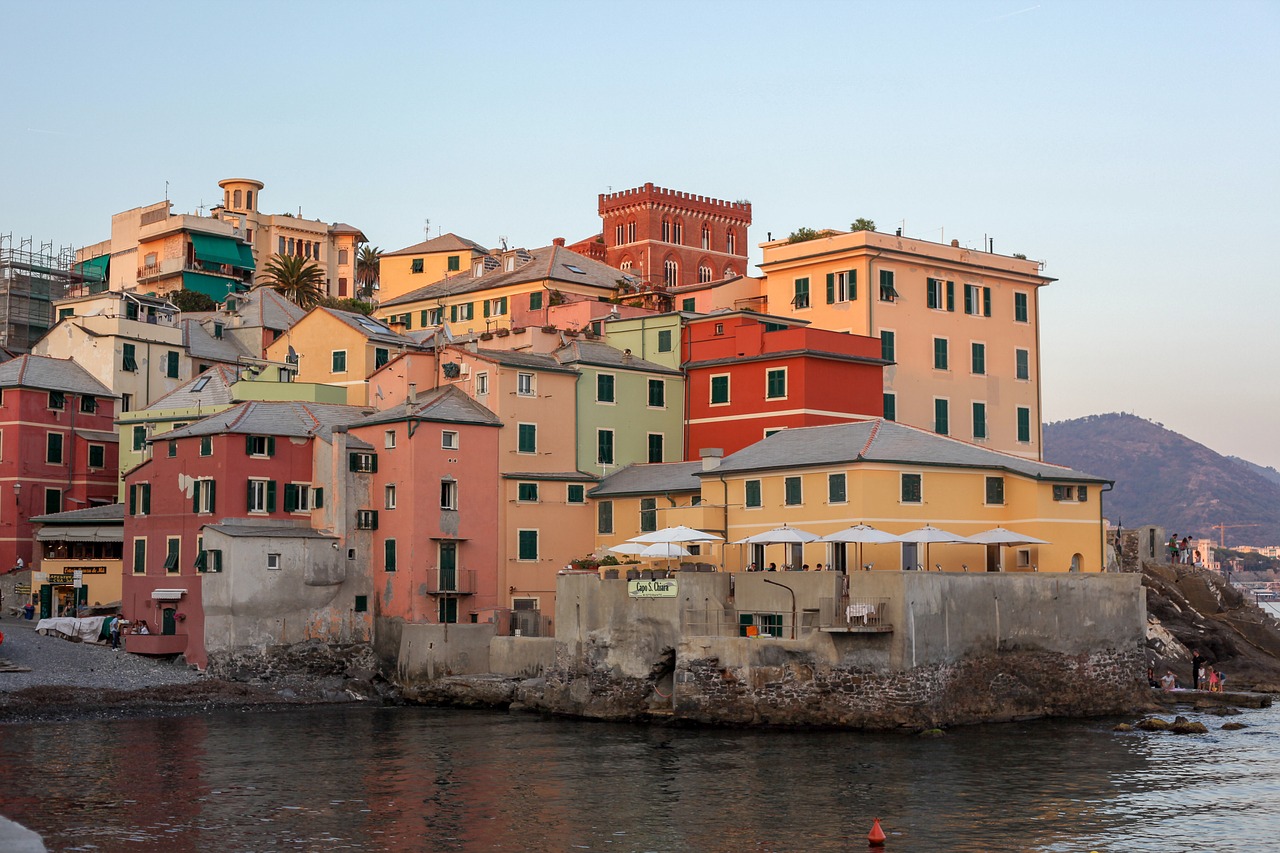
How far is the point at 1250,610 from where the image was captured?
85.4 m

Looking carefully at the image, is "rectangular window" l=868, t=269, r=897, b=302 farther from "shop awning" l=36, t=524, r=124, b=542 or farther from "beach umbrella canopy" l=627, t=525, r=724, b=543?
"shop awning" l=36, t=524, r=124, b=542

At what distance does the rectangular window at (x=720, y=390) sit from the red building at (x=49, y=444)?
35.3m

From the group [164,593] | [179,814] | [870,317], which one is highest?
[870,317]

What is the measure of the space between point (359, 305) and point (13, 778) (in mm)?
82427

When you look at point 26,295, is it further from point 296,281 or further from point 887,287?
point 887,287

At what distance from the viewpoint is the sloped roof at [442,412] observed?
69875mm

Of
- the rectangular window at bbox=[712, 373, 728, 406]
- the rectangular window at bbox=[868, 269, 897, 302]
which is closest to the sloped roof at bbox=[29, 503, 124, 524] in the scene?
the rectangular window at bbox=[712, 373, 728, 406]

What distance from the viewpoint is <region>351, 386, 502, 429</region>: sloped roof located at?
69875 millimetres

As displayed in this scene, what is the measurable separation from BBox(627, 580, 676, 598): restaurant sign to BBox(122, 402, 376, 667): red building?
15.4 metres

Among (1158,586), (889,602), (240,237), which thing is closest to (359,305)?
(240,237)

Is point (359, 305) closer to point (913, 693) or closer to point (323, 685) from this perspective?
point (323, 685)

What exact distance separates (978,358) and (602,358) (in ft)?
70.5

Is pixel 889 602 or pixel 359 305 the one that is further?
pixel 359 305

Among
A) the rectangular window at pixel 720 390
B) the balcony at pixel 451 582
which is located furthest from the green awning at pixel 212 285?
the balcony at pixel 451 582
